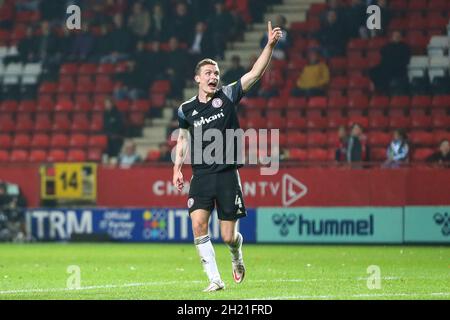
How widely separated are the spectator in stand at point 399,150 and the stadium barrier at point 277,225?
1.01 metres

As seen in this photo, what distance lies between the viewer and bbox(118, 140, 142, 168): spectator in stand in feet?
83.1

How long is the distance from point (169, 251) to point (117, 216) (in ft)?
10.8

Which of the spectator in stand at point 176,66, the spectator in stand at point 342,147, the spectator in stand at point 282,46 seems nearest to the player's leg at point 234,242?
the spectator in stand at point 342,147

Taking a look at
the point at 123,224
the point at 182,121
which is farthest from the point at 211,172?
the point at 123,224

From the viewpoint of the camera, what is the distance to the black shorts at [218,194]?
12.0 metres

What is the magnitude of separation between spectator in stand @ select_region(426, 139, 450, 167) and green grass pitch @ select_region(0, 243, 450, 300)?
1.87 meters

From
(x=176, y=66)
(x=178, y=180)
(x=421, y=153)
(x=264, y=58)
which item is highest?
(x=176, y=66)

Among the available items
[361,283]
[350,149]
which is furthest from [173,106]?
[361,283]

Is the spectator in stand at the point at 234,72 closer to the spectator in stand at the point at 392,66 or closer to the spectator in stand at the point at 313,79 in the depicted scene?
the spectator in stand at the point at 313,79

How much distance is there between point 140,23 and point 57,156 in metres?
4.20

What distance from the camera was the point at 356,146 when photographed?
2277 cm

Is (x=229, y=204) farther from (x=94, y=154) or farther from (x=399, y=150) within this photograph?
(x=94, y=154)

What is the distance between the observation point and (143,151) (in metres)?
27.5
